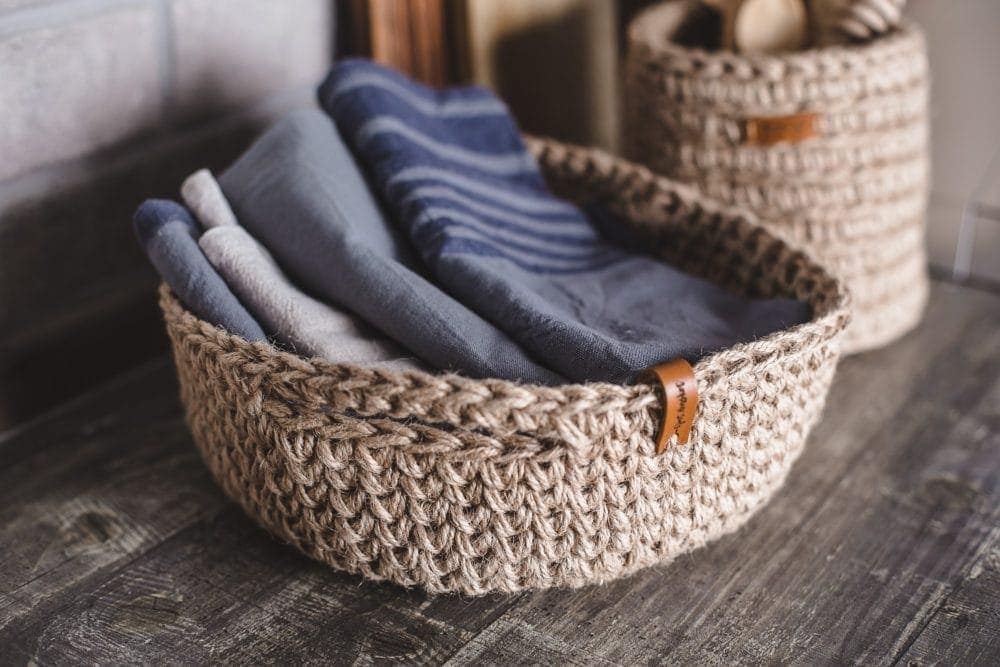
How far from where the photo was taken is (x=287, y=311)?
694 mm

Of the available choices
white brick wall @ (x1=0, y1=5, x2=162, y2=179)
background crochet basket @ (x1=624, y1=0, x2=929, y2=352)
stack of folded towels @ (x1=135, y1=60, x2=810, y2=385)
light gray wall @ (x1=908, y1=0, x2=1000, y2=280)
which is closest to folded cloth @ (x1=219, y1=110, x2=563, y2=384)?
stack of folded towels @ (x1=135, y1=60, x2=810, y2=385)

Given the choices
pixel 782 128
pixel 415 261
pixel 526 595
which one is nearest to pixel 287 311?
pixel 415 261

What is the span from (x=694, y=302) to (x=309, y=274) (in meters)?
0.29

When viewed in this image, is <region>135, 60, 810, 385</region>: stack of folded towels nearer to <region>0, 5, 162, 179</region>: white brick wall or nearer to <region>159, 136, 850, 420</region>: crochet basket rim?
<region>159, 136, 850, 420</region>: crochet basket rim

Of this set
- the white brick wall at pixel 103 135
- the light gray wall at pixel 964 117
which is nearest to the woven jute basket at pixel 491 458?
the white brick wall at pixel 103 135

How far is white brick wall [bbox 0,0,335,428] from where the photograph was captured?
81cm

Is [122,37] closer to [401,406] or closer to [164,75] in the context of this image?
[164,75]

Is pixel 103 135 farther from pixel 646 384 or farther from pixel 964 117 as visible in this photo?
pixel 964 117

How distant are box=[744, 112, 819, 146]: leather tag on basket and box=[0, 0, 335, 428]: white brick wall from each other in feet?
1.46

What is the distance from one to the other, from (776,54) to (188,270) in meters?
0.57

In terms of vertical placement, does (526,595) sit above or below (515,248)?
below

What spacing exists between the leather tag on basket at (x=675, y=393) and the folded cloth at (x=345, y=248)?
0.09 metres

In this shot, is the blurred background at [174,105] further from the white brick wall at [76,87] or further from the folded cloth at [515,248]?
the folded cloth at [515,248]

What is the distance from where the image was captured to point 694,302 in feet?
2.61
